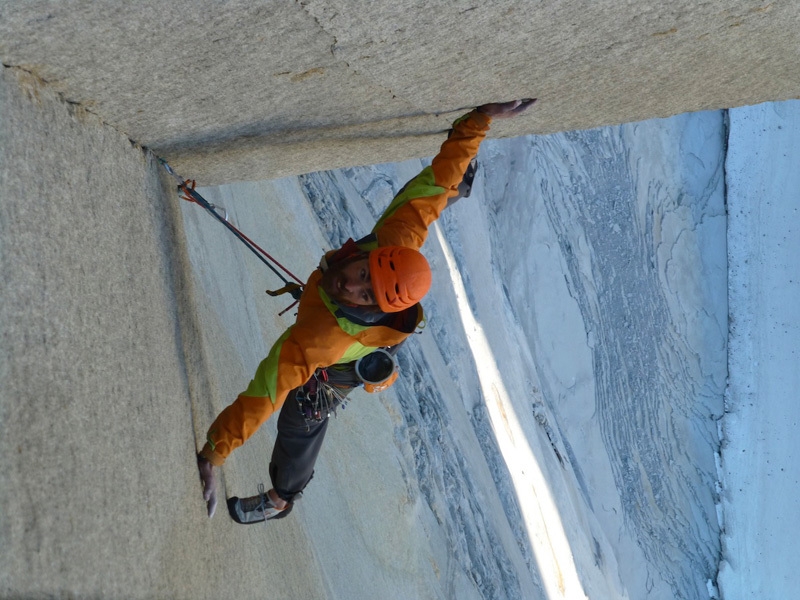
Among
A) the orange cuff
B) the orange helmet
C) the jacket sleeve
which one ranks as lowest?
the orange cuff

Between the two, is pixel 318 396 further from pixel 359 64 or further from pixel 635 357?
pixel 635 357

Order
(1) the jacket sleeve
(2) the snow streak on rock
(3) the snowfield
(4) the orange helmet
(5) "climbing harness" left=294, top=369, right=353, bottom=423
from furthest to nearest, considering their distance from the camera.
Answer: (2) the snow streak on rock
(3) the snowfield
(5) "climbing harness" left=294, top=369, right=353, bottom=423
(1) the jacket sleeve
(4) the orange helmet

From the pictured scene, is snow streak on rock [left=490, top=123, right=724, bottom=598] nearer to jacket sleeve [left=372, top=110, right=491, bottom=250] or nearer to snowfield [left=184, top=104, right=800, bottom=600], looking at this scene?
snowfield [left=184, top=104, right=800, bottom=600]

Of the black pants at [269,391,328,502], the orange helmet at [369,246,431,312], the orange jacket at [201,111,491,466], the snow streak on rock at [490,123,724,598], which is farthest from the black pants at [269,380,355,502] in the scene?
the snow streak on rock at [490,123,724,598]

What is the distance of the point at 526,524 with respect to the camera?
5039mm

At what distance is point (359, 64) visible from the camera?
5.84 ft

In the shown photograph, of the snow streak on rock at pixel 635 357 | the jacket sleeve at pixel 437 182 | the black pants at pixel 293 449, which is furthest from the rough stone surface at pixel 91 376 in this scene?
the snow streak on rock at pixel 635 357

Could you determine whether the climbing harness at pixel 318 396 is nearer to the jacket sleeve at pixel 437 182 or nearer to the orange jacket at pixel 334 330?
the orange jacket at pixel 334 330

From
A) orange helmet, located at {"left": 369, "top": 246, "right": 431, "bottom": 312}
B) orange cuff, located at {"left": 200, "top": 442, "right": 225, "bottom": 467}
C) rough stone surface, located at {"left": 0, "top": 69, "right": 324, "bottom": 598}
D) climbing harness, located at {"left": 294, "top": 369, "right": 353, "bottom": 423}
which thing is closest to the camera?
rough stone surface, located at {"left": 0, "top": 69, "right": 324, "bottom": 598}

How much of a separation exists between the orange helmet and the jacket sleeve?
23cm

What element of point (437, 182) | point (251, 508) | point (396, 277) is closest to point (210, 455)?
point (251, 508)

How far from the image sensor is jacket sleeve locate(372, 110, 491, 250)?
2.22m

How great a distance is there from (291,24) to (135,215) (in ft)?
2.24

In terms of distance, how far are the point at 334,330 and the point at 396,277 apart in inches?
9.1
